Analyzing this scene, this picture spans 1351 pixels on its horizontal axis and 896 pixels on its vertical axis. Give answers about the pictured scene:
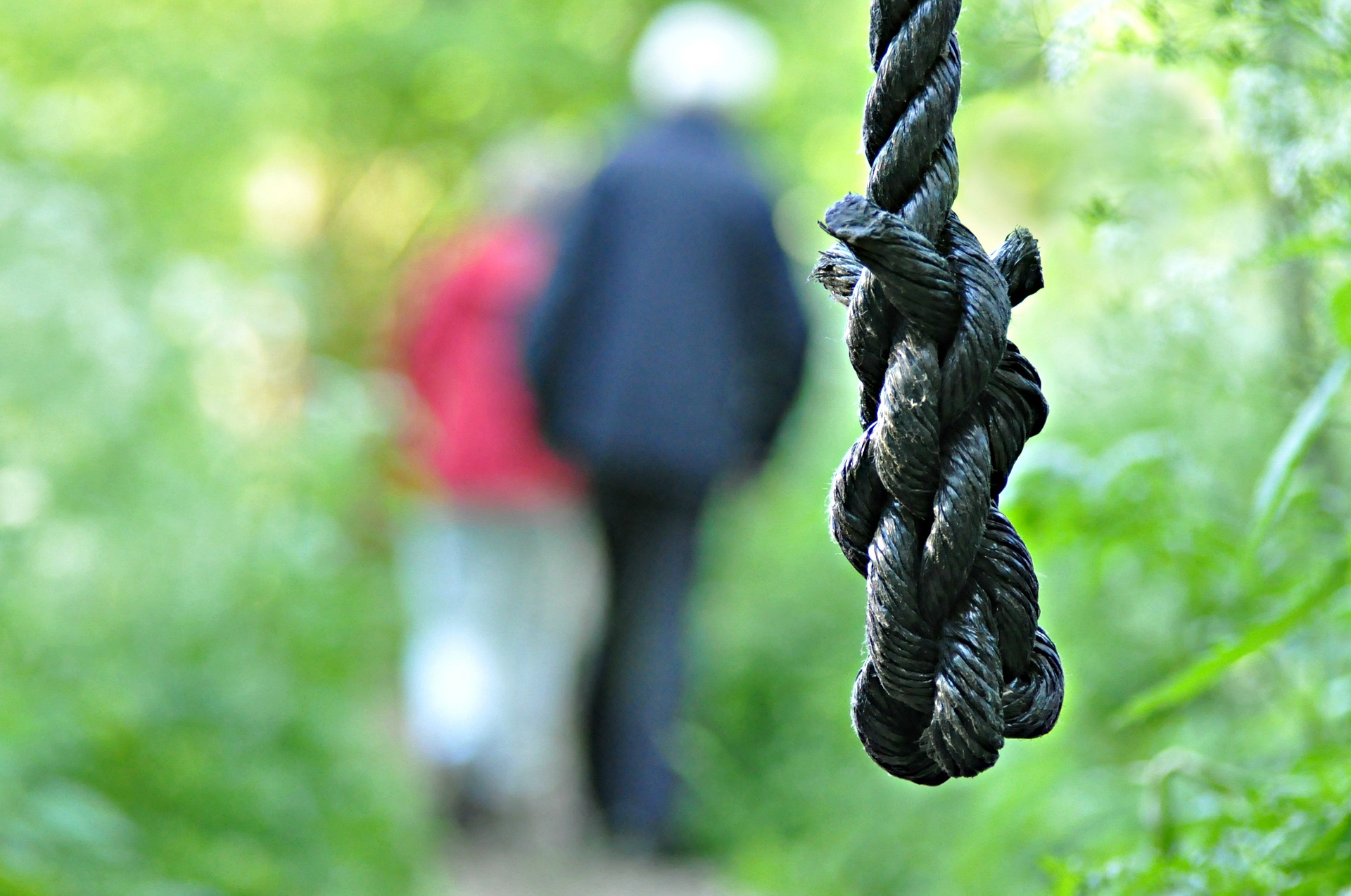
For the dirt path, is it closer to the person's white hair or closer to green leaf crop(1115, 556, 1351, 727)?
the person's white hair

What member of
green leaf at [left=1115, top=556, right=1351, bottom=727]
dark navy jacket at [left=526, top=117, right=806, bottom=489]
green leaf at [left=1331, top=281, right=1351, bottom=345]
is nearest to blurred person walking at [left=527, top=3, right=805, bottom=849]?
dark navy jacket at [left=526, top=117, right=806, bottom=489]

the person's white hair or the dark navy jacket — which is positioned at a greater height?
the person's white hair

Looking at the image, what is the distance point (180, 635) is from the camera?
3211 millimetres

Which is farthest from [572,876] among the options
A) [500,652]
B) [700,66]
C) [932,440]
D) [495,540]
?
[932,440]

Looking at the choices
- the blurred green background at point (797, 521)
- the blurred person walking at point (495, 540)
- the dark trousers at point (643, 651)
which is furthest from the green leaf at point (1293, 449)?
the blurred person walking at point (495, 540)

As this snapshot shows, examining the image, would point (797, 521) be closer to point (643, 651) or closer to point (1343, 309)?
point (643, 651)

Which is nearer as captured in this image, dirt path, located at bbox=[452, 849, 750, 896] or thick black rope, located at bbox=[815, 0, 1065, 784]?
thick black rope, located at bbox=[815, 0, 1065, 784]

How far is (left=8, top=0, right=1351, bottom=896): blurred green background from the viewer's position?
142 cm

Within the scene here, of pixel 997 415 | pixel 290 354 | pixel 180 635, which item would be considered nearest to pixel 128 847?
pixel 180 635

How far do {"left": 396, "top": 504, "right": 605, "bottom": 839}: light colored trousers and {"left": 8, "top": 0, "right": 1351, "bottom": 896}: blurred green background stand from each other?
0.85 feet

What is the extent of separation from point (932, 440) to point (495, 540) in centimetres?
442

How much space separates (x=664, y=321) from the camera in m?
4.55

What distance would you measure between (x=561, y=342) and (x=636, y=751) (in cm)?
133

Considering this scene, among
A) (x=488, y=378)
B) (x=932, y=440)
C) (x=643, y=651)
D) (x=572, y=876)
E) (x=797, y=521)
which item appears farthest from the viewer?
(x=797, y=521)
